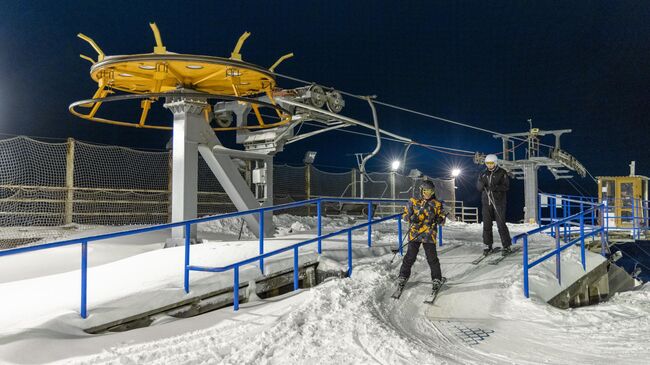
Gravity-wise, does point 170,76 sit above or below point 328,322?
above

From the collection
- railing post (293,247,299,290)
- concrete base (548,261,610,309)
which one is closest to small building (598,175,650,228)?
concrete base (548,261,610,309)

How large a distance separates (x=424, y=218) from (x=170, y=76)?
5.15 metres

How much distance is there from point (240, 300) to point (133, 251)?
186 inches

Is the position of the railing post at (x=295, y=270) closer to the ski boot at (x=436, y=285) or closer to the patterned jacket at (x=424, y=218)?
the patterned jacket at (x=424, y=218)

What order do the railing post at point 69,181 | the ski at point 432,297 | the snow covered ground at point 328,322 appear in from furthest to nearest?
the railing post at point 69,181 → the ski at point 432,297 → the snow covered ground at point 328,322

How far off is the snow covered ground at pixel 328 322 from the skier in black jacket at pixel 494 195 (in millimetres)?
946

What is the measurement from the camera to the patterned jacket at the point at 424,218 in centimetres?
624

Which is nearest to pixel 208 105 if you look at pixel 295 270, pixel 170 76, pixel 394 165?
pixel 170 76

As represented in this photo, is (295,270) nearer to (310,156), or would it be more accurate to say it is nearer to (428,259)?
(428,259)

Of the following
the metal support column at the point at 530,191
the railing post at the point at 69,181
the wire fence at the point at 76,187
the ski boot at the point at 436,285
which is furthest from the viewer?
the metal support column at the point at 530,191

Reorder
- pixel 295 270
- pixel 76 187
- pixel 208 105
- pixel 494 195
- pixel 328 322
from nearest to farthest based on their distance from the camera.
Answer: pixel 328 322, pixel 295 270, pixel 494 195, pixel 208 105, pixel 76 187

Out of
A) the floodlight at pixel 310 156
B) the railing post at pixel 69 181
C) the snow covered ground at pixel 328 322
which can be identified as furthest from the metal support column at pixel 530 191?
the railing post at pixel 69 181

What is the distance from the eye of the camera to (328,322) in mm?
4758

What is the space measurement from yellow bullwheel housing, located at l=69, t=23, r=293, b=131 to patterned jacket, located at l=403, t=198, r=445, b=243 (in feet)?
10.6
